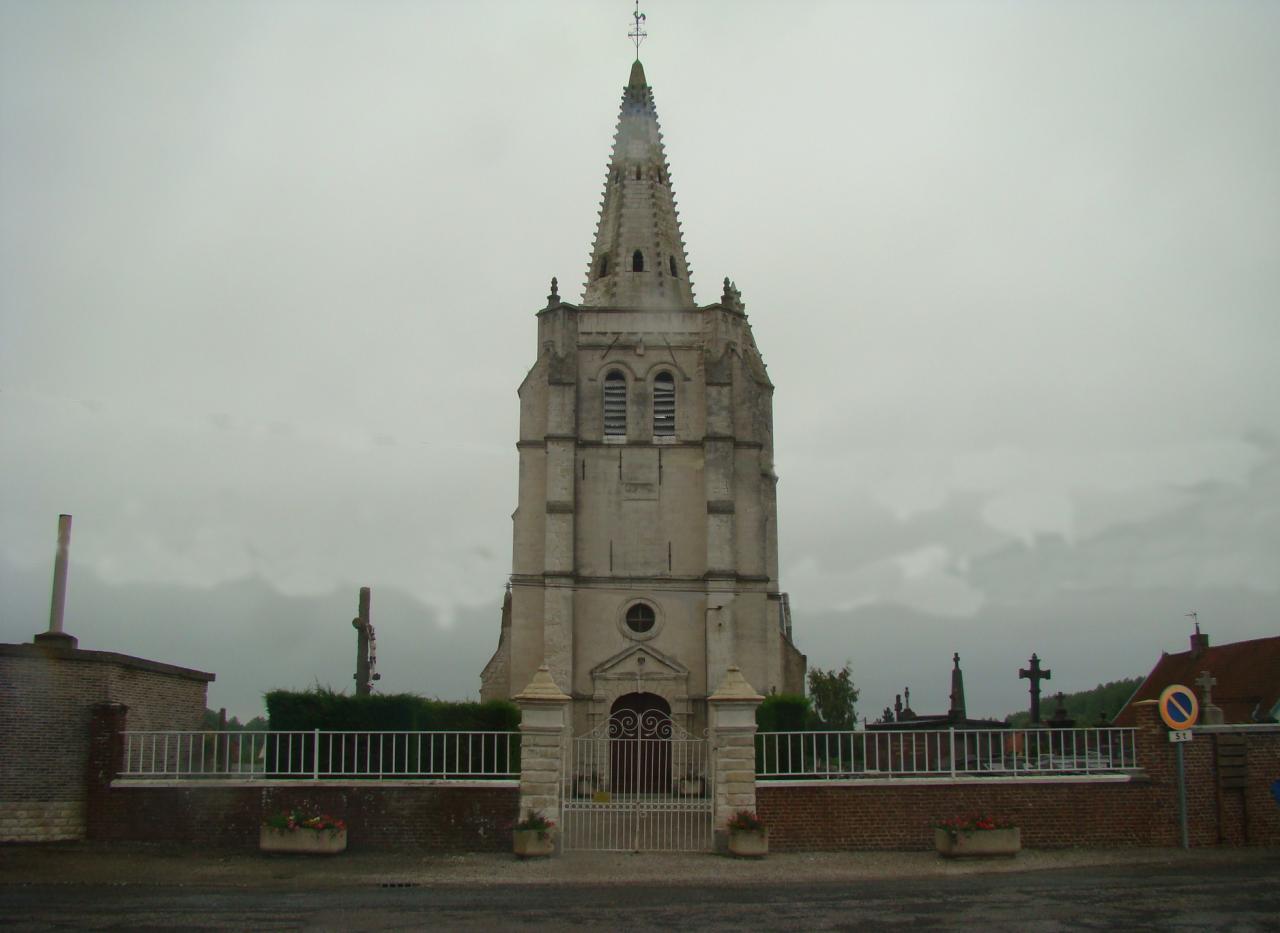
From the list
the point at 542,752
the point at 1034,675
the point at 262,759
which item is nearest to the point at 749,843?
the point at 542,752

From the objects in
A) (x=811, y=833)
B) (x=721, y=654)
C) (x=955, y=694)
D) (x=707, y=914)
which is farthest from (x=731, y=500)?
(x=707, y=914)

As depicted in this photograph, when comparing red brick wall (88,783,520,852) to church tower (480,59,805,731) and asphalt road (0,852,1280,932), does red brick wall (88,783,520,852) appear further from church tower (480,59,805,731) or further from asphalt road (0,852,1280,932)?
church tower (480,59,805,731)

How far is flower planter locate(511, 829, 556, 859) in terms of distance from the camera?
16.2 meters

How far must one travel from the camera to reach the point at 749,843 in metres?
16.3

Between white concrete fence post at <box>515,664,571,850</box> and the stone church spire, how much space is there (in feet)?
69.8

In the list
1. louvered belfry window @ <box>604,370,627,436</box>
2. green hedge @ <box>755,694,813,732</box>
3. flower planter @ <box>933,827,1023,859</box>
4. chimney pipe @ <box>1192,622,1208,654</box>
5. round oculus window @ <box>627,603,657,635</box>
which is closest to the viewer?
flower planter @ <box>933,827,1023,859</box>

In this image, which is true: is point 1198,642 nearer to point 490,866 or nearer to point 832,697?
point 832,697

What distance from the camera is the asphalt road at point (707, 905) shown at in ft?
37.3

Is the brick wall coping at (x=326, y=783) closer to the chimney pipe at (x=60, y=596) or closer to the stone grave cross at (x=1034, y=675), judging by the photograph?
the chimney pipe at (x=60, y=596)

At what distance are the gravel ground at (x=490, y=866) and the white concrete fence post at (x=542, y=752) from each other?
2.45 feet

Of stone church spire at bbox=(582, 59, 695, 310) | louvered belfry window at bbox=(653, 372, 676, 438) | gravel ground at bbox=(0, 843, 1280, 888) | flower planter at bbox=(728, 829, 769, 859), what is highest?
stone church spire at bbox=(582, 59, 695, 310)

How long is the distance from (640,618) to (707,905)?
21583 mm

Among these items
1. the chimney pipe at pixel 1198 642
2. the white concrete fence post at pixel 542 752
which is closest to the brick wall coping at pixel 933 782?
the white concrete fence post at pixel 542 752

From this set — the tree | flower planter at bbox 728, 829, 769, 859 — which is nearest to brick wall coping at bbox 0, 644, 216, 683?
flower planter at bbox 728, 829, 769, 859
